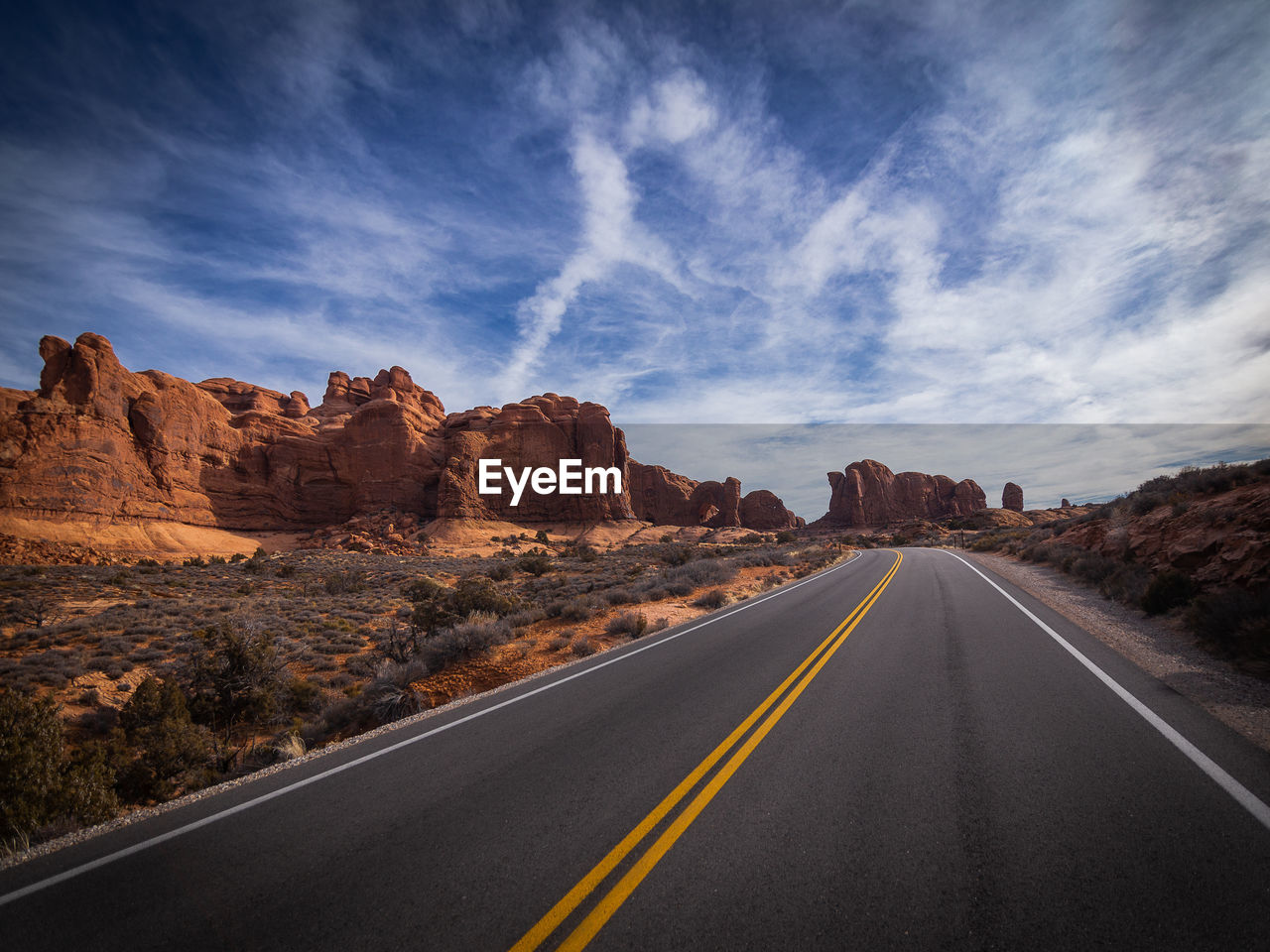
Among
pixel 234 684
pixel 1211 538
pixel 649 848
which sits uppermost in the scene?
pixel 1211 538

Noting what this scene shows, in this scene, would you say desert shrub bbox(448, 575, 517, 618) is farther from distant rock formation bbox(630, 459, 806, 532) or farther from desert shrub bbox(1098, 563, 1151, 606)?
distant rock formation bbox(630, 459, 806, 532)

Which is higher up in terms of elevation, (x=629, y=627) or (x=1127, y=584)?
(x=1127, y=584)

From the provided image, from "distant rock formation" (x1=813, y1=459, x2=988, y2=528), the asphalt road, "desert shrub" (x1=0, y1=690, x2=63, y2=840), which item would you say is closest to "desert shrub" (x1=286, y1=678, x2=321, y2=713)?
"desert shrub" (x1=0, y1=690, x2=63, y2=840)

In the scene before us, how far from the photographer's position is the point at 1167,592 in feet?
30.2

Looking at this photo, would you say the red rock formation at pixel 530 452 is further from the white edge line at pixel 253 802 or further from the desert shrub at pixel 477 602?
the white edge line at pixel 253 802

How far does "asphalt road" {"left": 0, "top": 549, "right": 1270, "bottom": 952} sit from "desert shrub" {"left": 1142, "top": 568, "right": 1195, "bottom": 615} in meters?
5.01

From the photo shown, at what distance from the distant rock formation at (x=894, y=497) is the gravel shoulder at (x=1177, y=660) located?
96.9 metres

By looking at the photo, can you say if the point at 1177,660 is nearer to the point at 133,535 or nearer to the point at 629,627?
the point at 629,627

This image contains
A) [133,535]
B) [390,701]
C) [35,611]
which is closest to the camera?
[390,701]

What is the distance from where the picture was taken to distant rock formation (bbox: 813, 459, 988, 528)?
102m

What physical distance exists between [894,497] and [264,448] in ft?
352

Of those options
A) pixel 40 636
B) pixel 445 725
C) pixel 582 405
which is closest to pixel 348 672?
pixel 445 725

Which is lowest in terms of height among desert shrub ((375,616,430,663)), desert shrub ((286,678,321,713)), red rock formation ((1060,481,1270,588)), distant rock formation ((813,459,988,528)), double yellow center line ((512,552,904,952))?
desert shrub ((286,678,321,713))

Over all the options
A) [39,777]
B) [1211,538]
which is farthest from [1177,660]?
[39,777]
